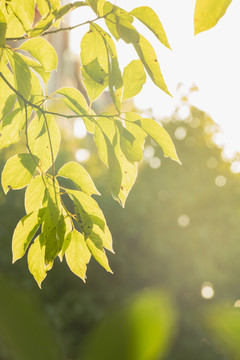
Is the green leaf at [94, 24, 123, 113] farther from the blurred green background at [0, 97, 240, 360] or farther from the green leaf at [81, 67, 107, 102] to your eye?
the blurred green background at [0, 97, 240, 360]

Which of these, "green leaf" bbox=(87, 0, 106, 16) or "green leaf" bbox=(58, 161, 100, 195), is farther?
"green leaf" bbox=(58, 161, 100, 195)

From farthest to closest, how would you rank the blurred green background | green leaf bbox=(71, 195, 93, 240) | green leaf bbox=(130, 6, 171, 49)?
the blurred green background < green leaf bbox=(71, 195, 93, 240) < green leaf bbox=(130, 6, 171, 49)

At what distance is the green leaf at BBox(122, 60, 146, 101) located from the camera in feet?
3.91

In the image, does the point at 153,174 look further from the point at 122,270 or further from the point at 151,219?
the point at 122,270

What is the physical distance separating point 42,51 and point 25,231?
47 cm

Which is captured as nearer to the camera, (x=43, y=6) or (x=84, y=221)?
(x=84, y=221)

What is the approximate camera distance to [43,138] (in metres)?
1.33

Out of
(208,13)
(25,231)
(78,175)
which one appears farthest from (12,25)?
(208,13)

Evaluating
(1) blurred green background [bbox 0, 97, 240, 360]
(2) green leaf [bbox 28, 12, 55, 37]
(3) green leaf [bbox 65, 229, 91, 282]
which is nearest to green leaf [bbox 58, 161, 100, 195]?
(3) green leaf [bbox 65, 229, 91, 282]

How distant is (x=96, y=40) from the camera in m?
1.18

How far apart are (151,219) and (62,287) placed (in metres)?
1.65

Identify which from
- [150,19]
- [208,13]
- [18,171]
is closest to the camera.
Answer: [208,13]

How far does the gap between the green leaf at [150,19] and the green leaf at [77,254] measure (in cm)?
52

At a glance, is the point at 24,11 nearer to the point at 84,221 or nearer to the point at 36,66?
the point at 36,66
